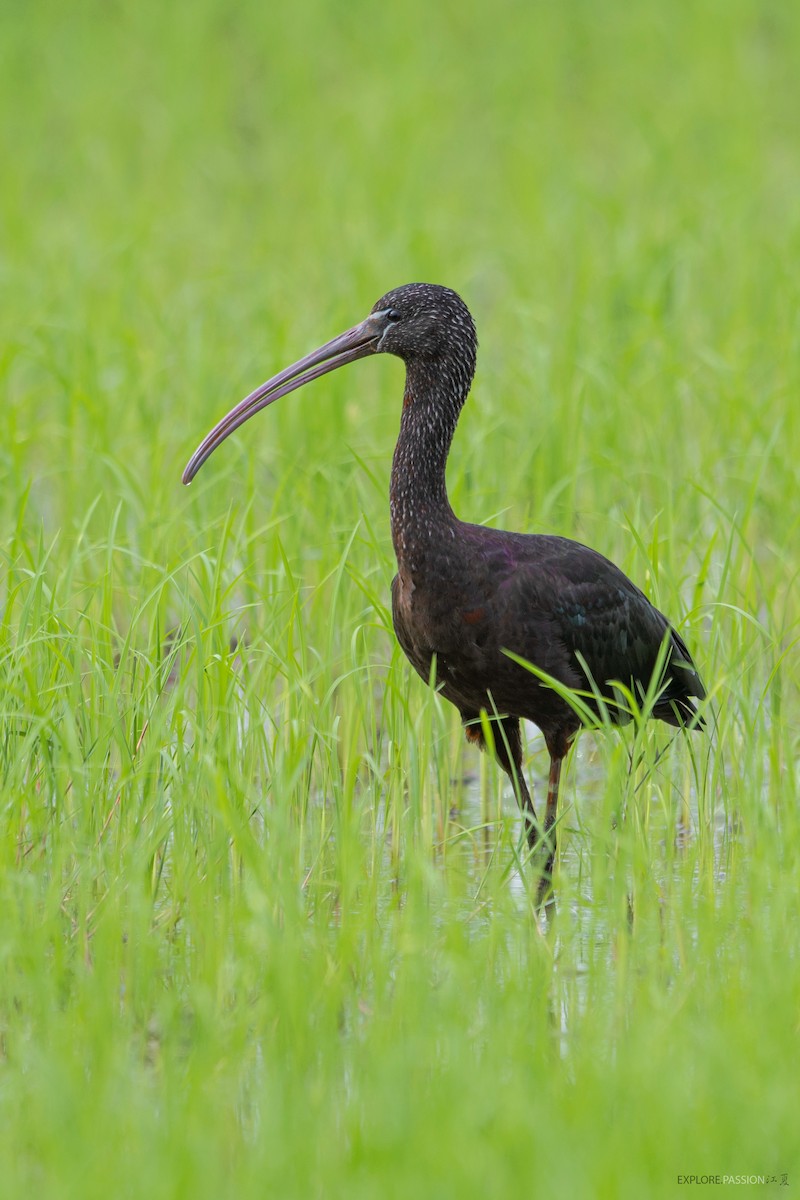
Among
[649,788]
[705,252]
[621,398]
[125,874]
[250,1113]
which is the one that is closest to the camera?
[250,1113]

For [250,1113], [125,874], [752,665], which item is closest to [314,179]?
[752,665]

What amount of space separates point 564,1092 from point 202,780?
149cm

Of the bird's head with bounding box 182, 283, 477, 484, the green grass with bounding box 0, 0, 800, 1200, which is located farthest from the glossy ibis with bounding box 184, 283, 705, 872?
the green grass with bounding box 0, 0, 800, 1200

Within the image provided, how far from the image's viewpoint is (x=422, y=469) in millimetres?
4719

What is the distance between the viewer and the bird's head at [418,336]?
484 cm

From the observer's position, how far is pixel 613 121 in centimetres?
1350

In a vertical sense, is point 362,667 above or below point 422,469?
below

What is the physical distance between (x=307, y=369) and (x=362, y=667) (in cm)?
100

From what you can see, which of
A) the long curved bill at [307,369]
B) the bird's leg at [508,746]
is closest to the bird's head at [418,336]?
the long curved bill at [307,369]

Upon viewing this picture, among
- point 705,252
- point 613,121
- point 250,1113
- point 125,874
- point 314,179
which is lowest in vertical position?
point 250,1113

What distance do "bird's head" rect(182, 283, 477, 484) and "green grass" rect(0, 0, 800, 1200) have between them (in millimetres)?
636

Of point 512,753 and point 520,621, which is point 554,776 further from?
point 520,621

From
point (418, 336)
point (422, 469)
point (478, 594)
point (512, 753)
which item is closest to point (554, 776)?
point (512, 753)

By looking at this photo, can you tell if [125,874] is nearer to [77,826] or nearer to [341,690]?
[77,826]
